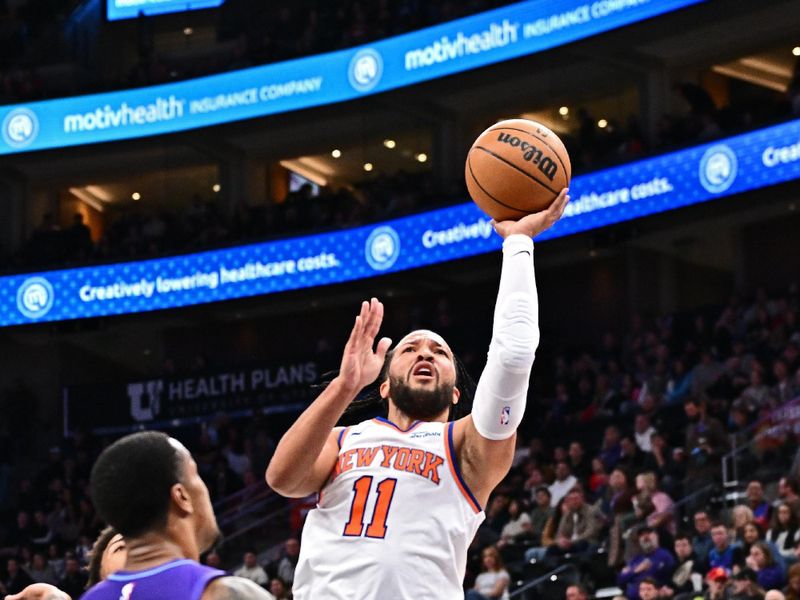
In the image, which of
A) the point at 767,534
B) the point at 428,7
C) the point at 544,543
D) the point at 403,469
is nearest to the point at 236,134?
the point at 428,7

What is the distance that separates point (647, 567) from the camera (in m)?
12.6

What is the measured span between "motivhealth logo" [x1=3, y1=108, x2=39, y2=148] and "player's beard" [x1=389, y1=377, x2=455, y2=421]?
76.1 ft

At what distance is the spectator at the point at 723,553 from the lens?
12.0 meters

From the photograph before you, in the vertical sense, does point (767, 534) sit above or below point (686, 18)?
below

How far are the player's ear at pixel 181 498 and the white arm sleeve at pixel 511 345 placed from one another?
145 centimetres

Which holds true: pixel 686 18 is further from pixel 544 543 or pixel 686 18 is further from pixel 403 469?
pixel 403 469

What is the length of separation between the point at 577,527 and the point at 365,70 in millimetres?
12460

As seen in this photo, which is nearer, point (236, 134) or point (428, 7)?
point (428, 7)

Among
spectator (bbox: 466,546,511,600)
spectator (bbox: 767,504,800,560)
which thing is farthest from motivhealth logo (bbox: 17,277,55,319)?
spectator (bbox: 767,504,800,560)

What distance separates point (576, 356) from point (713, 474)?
22.3 ft

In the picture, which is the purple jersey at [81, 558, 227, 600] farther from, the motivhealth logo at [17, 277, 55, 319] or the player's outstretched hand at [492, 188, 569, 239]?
the motivhealth logo at [17, 277, 55, 319]

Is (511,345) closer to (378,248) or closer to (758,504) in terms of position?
(758,504)

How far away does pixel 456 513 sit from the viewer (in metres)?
4.78

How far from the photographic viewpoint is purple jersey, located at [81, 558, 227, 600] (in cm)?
309
